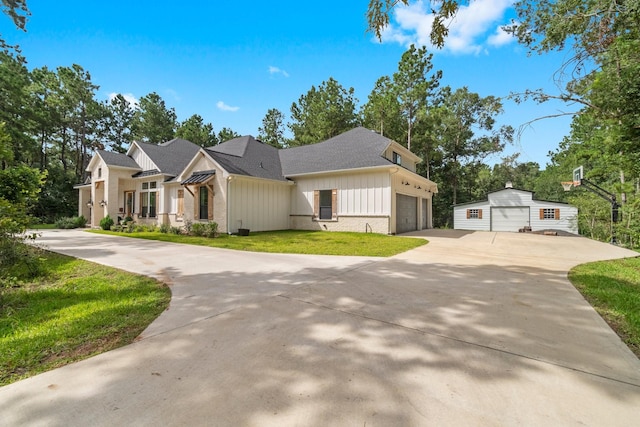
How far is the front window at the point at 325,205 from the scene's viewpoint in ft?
52.6

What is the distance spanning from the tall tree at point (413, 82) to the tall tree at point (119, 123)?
3308cm

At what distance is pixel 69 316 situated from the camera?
358 cm

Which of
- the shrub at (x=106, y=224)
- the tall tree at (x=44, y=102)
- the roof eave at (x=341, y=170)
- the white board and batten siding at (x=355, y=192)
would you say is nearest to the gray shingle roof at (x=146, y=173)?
the shrub at (x=106, y=224)

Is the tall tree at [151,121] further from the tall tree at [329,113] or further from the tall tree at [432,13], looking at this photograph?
the tall tree at [432,13]

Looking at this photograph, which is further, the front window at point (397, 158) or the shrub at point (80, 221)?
the shrub at point (80, 221)

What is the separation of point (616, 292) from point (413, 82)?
27.5 metres

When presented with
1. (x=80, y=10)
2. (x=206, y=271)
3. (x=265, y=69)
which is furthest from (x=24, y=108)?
(x=206, y=271)

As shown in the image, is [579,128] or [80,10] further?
[579,128]

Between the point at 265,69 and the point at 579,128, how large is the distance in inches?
1343

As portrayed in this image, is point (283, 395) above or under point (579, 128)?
under

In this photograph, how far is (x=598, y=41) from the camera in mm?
6602

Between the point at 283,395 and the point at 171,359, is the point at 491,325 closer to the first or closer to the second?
the point at 283,395

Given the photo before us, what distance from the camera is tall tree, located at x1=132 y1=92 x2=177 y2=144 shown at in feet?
115

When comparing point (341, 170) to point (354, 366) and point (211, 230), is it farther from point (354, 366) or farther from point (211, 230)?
point (354, 366)
